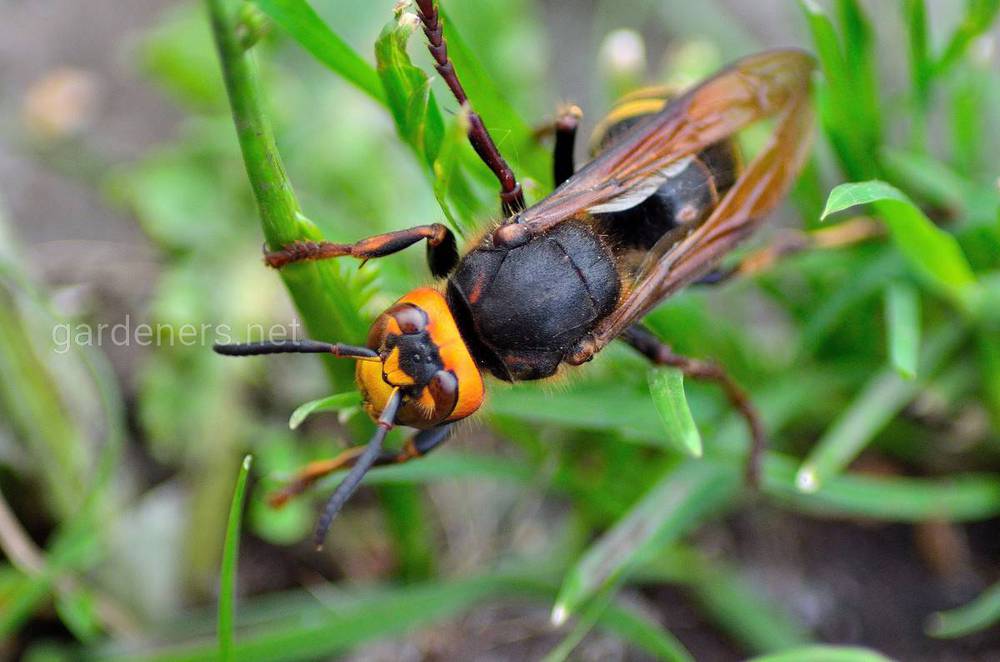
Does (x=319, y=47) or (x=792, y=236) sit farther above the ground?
(x=319, y=47)

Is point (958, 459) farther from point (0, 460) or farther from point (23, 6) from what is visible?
point (23, 6)

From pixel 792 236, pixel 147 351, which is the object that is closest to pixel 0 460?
pixel 147 351

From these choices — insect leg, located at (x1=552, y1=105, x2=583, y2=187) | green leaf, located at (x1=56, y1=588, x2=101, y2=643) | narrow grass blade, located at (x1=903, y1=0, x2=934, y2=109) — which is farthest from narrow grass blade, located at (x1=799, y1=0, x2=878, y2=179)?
green leaf, located at (x1=56, y1=588, x2=101, y2=643)

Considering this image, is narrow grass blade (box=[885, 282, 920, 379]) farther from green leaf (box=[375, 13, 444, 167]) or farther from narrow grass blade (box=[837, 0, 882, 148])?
green leaf (box=[375, 13, 444, 167])

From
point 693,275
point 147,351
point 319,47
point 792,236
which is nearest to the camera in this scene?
point 319,47

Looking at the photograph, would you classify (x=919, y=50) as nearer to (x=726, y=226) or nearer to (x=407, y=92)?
(x=726, y=226)

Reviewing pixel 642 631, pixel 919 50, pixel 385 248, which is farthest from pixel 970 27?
pixel 642 631
